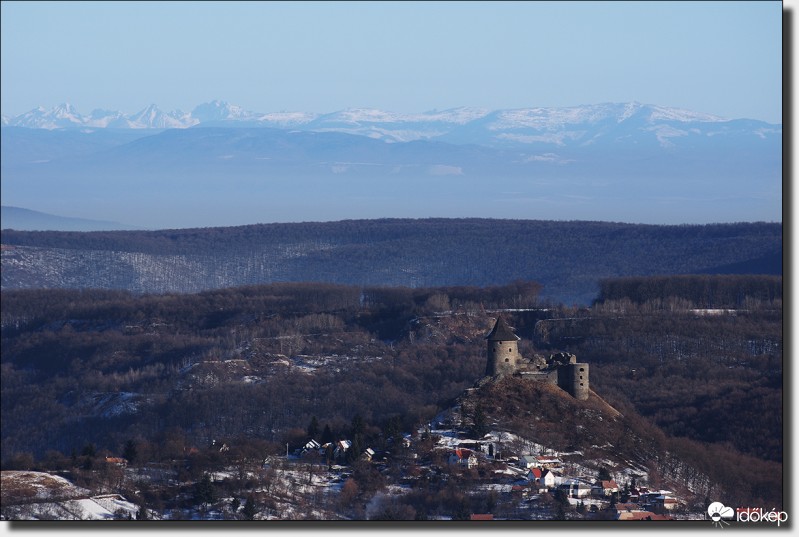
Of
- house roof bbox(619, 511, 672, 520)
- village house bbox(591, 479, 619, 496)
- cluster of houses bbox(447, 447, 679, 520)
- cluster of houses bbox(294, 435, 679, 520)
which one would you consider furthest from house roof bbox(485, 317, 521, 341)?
house roof bbox(619, 511, 672, 520)

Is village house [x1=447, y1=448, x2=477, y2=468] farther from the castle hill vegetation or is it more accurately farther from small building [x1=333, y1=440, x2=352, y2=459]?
small building [x1=333, y1=440, x2=352, y2=459]

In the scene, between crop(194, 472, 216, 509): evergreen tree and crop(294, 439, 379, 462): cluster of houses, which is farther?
crop(294, 439, 379, 462): cluster of houses

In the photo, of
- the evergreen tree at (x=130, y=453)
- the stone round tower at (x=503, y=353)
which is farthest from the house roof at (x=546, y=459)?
the evergreen tree at (x=130, y=453)

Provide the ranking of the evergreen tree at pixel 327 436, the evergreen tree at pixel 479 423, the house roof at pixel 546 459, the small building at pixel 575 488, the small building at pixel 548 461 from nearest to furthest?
the small building at pixel 575 488 → the small building at pixel 548 461 → the house roof at pixel 546 459 → the evergreen tree at pixel 479 423 → the evergreen tree at pixel 327 436

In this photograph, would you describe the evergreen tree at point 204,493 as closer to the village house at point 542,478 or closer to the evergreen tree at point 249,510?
the evergreen tree at point 249,510

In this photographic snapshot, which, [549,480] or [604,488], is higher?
[549,480]

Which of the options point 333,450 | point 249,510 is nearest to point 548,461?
point 333,450

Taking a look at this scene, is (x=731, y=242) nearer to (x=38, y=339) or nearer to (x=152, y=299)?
(x=152, y=299)

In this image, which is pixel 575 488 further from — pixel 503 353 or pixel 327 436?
pixel 503 353

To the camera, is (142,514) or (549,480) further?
(549,480)
